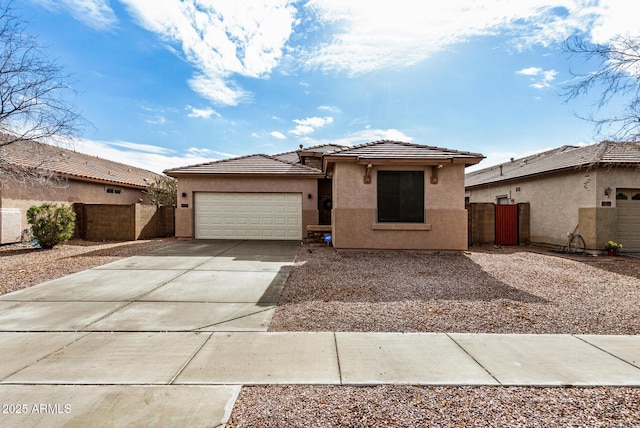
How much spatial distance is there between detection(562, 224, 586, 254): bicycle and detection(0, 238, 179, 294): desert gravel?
1686 centimetres

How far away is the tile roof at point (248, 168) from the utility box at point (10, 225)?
611 centimetres

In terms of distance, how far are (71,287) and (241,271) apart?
361 centimetres

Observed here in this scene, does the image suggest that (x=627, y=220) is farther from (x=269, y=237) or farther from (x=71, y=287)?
(x=71, y=287)

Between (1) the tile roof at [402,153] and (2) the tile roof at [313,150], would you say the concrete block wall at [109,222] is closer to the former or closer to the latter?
(2) the tile roof at [313,150]

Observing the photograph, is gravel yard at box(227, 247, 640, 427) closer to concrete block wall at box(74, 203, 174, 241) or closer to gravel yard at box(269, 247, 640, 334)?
gravel yard at box(269, 247, 640, 334)

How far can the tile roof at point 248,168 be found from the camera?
14297 mm

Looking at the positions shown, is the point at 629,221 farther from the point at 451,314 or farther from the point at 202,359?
the point at 202,359

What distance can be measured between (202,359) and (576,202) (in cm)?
1517

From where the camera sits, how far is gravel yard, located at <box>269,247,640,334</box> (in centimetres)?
465

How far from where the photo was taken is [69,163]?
54.6ft

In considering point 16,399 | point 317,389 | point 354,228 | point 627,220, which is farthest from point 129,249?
point 627,220

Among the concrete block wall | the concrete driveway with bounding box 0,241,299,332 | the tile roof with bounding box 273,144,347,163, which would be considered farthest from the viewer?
the tile roof with bounding box 273,144,347,163

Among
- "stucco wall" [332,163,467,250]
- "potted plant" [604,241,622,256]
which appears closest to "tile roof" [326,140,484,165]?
"stucco wall" [332,163,467,250]

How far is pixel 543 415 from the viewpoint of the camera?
Answer: 262 cm
